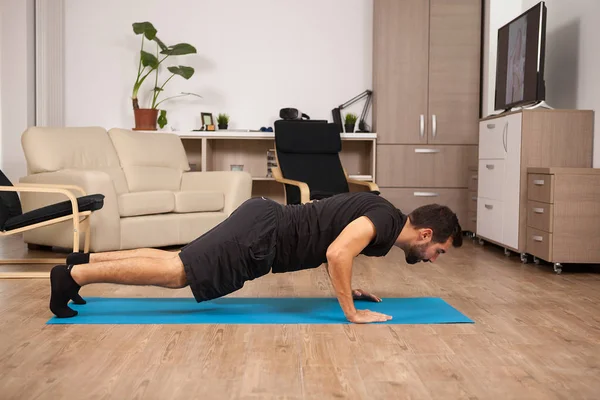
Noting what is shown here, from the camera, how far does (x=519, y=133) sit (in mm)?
4602

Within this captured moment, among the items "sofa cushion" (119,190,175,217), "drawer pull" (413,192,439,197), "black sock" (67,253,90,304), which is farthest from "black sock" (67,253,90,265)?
"drawer pull" (413,192,439,197)

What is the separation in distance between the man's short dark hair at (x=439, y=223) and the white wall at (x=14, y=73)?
181 inches

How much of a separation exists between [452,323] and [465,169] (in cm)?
369

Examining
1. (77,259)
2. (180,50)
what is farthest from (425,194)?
(77,259)

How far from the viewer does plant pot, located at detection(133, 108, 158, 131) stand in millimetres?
6148

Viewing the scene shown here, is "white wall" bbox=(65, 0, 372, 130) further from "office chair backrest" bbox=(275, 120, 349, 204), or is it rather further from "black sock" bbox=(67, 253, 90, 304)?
"black sock" bbox=(67, 253, 90, 304)

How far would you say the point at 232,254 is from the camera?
2.59m

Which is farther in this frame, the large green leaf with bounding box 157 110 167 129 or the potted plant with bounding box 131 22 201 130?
the large green leaf with bounding box 157 110 167 129

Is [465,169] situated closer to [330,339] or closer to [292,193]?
[292,193]

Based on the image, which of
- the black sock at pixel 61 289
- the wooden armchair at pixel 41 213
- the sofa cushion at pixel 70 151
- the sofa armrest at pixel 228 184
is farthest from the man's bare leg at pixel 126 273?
the sofa armrest at pixel 228 184

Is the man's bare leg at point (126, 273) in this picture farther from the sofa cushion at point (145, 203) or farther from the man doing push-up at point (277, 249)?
the sofa cushion at point (145, 203)

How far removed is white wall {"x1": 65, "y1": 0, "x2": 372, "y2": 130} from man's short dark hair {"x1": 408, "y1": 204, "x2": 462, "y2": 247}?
4.01 m

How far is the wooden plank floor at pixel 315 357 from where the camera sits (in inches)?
73.5

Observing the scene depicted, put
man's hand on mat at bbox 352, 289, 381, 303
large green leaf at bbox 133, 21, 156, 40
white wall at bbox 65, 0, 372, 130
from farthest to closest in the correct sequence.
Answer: white wall at bbox 65, 0, 372, 130
large green leaf at bbox 133, 21, 156, 40
man's hand on mat at bbox 352, 289, 381, 303
